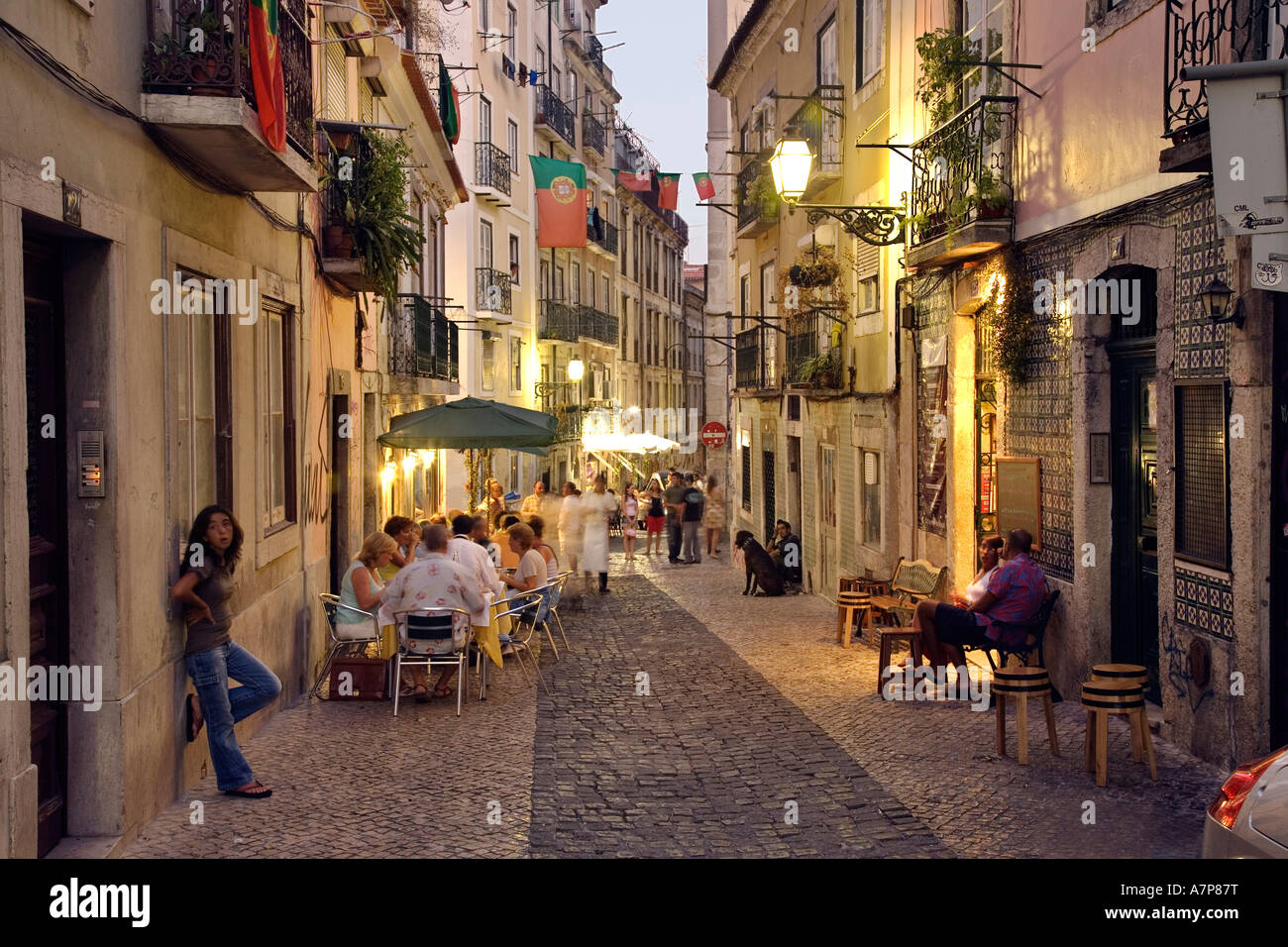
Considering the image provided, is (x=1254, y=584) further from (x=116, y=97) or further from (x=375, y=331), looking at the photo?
(x=375, y=331)

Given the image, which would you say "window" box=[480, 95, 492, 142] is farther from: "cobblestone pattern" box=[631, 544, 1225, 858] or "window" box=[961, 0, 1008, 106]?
"cobblestone pattern" box=[631, 544, 1225, 858]

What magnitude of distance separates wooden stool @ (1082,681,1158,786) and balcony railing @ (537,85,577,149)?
34.8 metres

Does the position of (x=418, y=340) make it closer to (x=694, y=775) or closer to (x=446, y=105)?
(x=446, y=105)

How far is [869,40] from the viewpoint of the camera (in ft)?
58.2

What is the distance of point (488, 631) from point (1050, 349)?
5254 mm

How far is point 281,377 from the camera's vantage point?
11242mm

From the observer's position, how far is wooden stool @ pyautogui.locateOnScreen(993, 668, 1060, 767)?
855 cm

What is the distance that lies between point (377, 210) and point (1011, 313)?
6.05 m

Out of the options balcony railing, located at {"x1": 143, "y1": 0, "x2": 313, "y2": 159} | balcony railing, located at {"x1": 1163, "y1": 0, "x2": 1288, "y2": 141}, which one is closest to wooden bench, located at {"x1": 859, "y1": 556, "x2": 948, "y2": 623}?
balcony railing, located at {"x1": 1163, "y1": 0, "x2": 1288, "y2": 141}

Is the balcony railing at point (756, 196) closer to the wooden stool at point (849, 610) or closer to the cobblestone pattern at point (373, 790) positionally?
the wooden stool at point (849, 610)

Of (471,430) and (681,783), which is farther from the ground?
(471,430)

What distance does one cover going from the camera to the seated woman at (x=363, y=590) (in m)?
11.0

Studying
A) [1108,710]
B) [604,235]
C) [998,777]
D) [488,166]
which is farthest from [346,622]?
[604,235]

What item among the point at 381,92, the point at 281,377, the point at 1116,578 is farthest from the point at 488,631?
the point at 381,92
